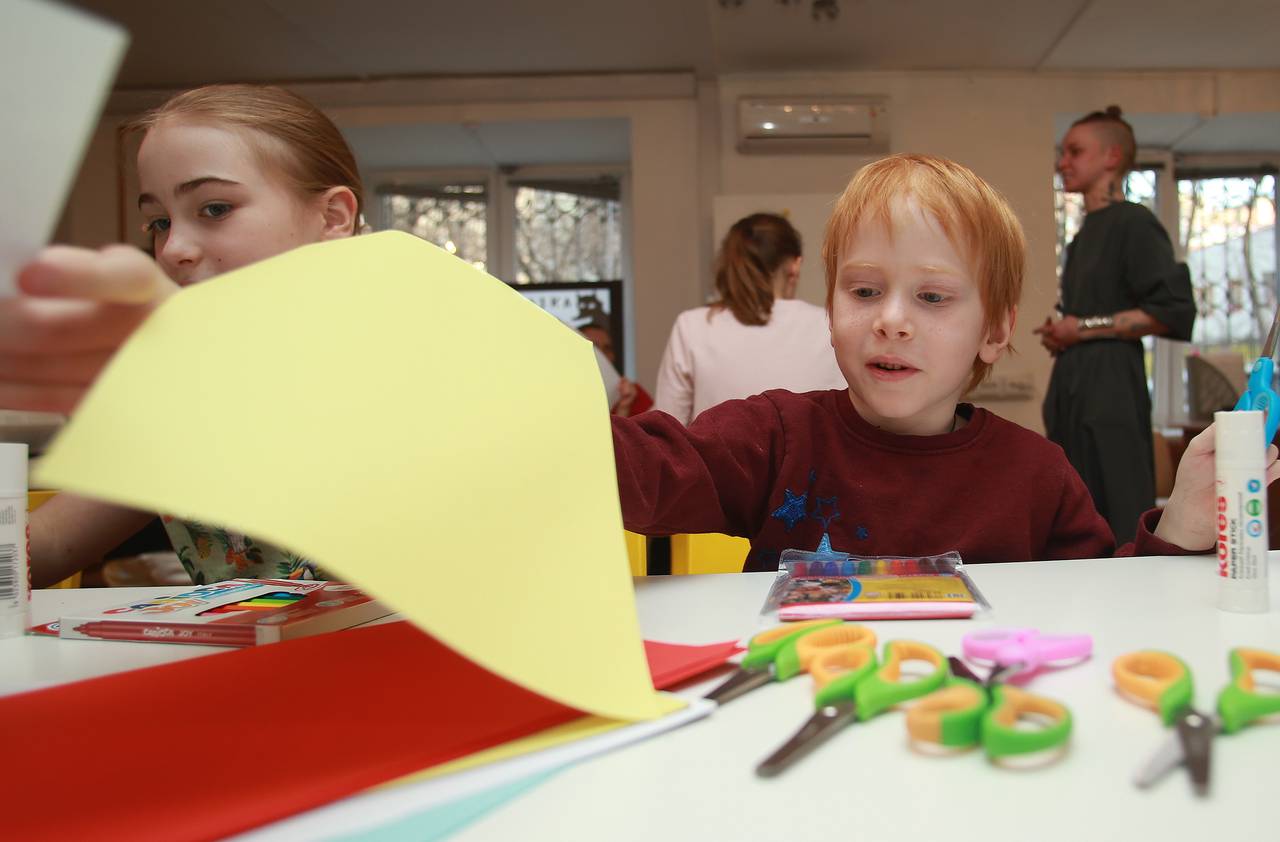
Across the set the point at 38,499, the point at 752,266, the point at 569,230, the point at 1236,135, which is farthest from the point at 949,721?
the point at 1236,135

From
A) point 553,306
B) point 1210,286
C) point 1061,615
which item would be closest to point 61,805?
point 1061,615

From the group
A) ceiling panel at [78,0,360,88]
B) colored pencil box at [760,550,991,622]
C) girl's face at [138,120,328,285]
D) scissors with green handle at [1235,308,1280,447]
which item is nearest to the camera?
colored pencil box at [760,550,991,622]

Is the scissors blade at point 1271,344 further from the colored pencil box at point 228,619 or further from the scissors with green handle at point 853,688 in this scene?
the colored pencil box at point 228,619

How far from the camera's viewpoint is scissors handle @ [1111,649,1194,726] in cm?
34

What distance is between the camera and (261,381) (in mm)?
314

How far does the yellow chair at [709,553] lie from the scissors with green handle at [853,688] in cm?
54

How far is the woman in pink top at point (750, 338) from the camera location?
1991 mm

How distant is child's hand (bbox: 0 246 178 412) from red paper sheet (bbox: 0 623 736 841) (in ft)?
0.45

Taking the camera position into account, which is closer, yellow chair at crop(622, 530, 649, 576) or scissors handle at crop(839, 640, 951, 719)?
scissors handle at crop(839, 640, 951, 719)

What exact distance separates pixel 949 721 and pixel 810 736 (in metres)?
0.05

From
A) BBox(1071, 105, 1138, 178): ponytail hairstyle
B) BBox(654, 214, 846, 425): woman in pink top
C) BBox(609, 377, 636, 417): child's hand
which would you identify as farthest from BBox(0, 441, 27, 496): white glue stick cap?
BBox(1071, 105, 1138, 178): ponytail hairstyle

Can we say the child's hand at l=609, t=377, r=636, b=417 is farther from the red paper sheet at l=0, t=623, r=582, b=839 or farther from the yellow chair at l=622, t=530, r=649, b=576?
the red paper sheet at l=0, t=623, r=582, b=839

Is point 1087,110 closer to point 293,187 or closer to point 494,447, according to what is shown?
point 293,187

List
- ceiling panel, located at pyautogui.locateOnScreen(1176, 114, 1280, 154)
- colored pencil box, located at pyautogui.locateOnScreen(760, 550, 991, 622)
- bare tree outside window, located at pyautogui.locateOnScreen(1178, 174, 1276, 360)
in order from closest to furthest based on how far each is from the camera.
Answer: colored pencil box, located at pyautogui.locateOnScreen(760, 550, 991, 622)
ceiling panel, located at pyautogui.locateOnScreen(1176, 114, 1280, 154)
bare tree outside window, located at pyautogui.locateOnScreen(1178, 174, 1276, 360)
